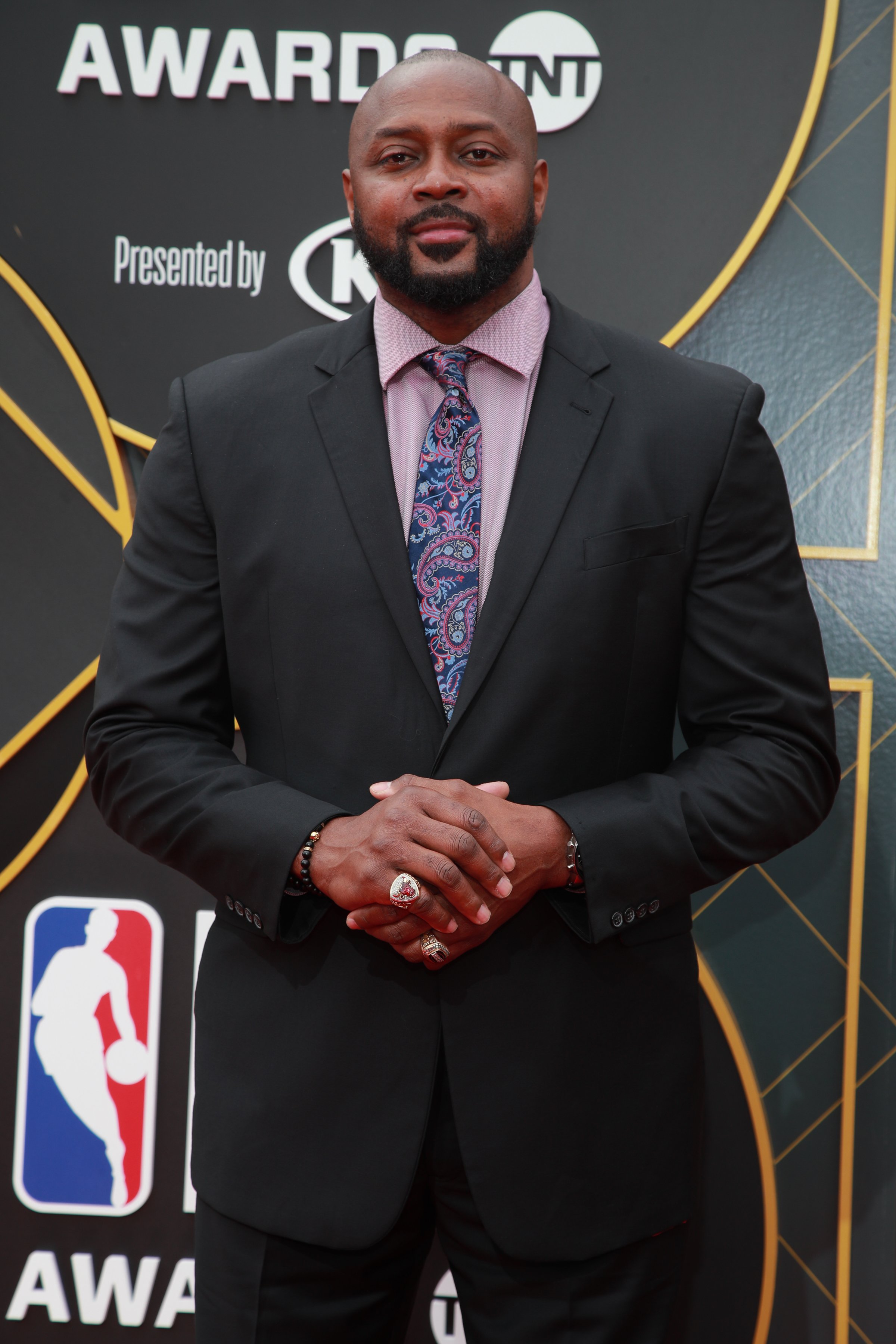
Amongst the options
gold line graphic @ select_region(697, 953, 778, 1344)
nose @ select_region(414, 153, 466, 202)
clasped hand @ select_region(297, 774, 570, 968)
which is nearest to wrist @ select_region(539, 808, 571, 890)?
clasped hand @ select_region(297, 774, 570, 968)

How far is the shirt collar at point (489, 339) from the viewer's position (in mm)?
1530

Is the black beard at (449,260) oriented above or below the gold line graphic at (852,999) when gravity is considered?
above

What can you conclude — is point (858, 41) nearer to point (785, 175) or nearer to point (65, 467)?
point (785, 175)

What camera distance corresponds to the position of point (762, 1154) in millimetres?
2252

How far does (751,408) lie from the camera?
4.97 ft

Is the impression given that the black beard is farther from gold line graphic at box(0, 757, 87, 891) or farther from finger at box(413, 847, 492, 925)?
gold line graphic at box(0, 757, 87, 891)

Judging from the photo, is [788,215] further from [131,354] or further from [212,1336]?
[212,1336]

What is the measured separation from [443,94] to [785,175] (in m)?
→ 0.92

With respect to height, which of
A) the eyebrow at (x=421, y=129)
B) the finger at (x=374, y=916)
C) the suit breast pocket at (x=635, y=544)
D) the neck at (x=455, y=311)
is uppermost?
the eyebrow at (x=421, y=129)

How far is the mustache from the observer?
4.95 ft

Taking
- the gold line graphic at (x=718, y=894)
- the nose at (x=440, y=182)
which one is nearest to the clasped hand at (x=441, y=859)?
the nose at (x=440, y=182)

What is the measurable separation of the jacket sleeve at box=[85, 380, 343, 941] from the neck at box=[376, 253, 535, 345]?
0.32 metres

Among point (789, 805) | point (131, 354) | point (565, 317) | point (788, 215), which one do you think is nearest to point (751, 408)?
point (565, 317)

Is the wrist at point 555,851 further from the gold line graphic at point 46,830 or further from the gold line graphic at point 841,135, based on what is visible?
the gold line graphic at point 841,135
